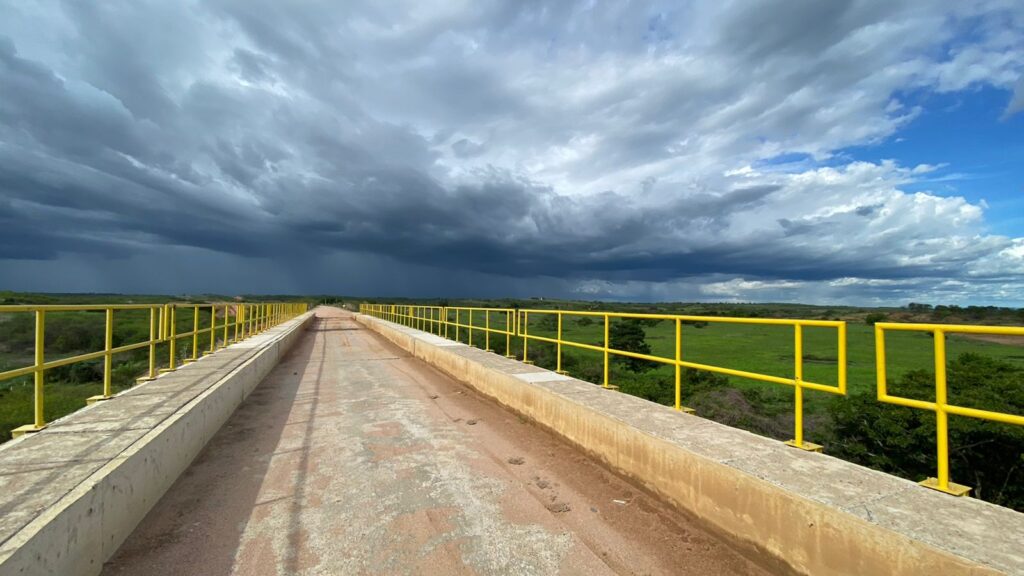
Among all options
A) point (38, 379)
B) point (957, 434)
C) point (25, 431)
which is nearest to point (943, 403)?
point (38, 379)

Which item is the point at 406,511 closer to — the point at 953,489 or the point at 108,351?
the point at 953,489

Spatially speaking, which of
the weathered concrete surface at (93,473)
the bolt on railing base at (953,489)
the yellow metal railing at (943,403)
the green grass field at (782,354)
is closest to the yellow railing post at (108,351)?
the weathered concrete surface at (93,473)

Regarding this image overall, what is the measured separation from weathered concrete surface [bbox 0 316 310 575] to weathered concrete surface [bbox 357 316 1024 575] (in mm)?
3892

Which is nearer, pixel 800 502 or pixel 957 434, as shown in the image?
pixel 800 502

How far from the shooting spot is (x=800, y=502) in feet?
9.96

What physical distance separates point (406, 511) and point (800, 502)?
271 cm

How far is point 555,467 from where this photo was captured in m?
5.02


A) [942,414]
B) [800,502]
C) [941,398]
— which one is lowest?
[800,502]

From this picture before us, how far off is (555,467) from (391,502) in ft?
5.57

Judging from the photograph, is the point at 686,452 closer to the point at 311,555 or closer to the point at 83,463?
the point at 311,555

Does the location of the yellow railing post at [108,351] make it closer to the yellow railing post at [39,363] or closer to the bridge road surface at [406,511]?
the yellow railing post at [39,363]

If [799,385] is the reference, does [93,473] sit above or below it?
below

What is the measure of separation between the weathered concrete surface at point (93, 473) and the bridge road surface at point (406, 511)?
218 millimetres

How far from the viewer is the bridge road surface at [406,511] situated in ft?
10.5
